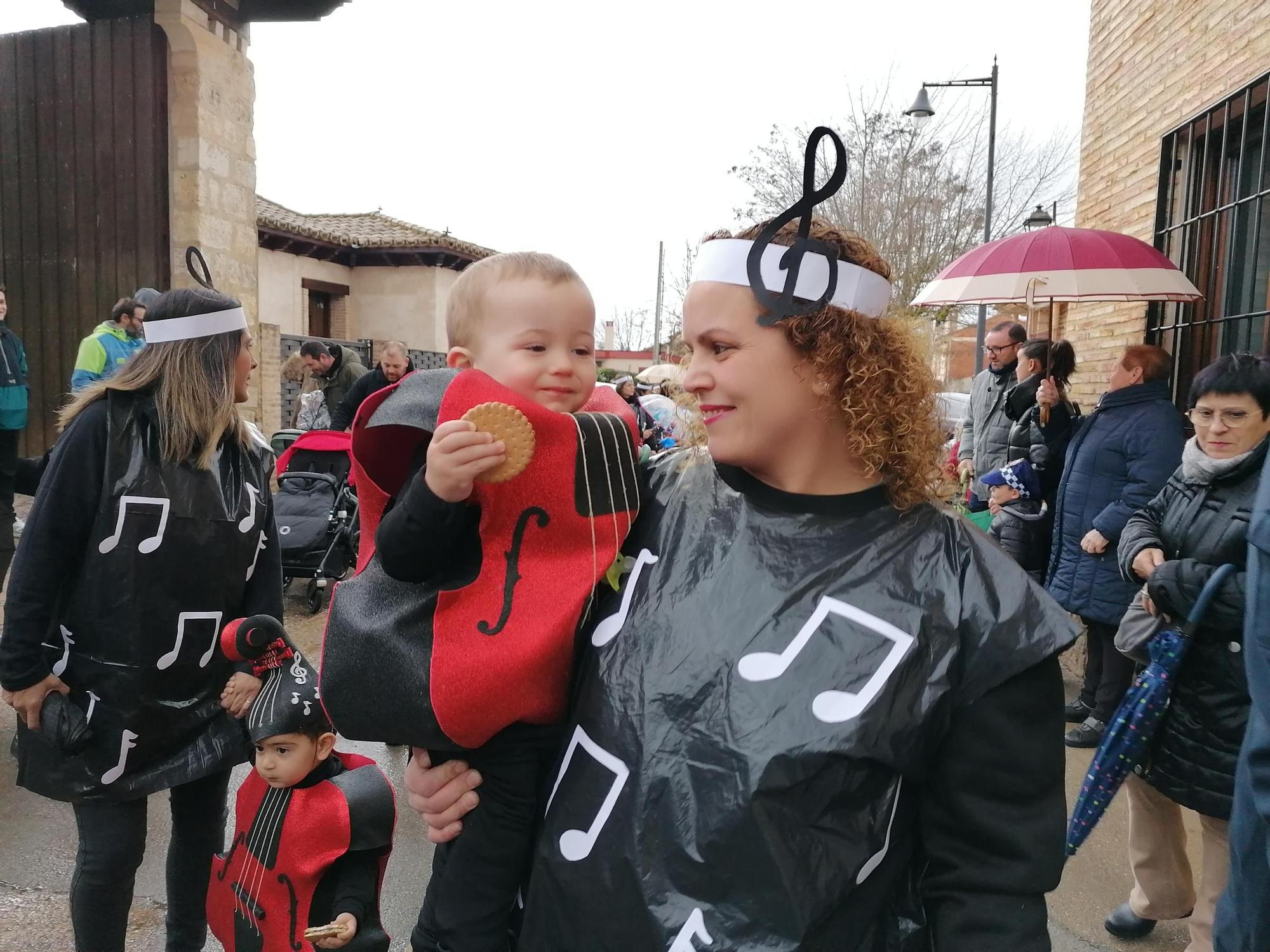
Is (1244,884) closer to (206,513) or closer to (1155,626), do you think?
(1155,626)

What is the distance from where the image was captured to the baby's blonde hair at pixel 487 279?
64.9 inches

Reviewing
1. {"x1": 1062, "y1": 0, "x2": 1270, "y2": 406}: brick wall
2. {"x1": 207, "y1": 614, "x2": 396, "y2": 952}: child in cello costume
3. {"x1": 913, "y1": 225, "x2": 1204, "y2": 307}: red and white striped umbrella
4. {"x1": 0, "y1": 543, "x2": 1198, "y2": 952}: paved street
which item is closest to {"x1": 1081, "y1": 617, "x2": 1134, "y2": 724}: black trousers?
{"x1": 0, "y1": 543, "x2": 1198, "y2": 952}: paved street

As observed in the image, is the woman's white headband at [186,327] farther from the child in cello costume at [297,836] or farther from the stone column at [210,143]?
the stone column at [210,143]

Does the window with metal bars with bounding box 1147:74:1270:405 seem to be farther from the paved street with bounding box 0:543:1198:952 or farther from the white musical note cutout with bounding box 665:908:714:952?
the white musical note cutout with bounding box 665:908:714:952

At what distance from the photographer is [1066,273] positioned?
5.23 metres

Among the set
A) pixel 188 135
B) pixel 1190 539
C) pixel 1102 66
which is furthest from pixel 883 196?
pixel 1190 539

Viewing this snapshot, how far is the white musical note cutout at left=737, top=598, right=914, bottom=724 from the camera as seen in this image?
47.3 inches

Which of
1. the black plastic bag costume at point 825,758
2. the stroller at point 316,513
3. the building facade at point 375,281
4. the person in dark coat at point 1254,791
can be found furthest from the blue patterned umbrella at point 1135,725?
the building facade at point 375,281

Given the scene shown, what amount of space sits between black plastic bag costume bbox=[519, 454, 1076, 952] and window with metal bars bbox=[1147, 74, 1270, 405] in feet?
16.1

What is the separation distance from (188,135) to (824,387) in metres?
10.0

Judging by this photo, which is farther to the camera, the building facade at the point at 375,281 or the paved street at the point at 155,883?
the building facade at the point at 375,281

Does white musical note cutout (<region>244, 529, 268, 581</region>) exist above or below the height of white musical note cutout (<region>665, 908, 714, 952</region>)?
above

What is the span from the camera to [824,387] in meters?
1.41

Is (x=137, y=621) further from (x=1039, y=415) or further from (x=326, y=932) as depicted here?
(x=1039, y=415)
